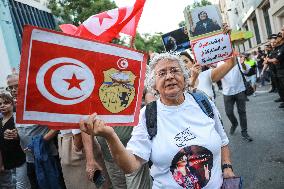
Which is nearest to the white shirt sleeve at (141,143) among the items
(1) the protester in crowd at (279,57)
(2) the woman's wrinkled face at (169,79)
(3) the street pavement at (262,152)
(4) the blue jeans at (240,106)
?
(2) the woman's wrinkled face at (169,79)

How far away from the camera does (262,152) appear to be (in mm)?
6051

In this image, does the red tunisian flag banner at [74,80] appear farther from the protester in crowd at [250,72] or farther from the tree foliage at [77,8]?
the tree foliage at [77,8]

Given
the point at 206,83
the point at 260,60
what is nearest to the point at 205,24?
the point at 206,83

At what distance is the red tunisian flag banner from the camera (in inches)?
72.8

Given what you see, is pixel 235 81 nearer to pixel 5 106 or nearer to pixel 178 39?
pixel 178 39

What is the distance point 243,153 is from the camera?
20.4 feet

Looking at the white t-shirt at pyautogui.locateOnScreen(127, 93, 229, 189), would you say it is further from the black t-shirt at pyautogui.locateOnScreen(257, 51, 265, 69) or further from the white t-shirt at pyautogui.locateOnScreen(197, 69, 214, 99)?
the black t-shirt at pyautogui.locateOnScreen(257, 51, 265, 69)

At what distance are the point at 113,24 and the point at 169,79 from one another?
1721 mm

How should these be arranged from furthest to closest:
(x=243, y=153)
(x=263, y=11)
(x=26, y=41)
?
(x=263, y=11)
(x=243, y=153)
(x=26, y=41)

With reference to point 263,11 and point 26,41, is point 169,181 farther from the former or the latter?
point 263,11

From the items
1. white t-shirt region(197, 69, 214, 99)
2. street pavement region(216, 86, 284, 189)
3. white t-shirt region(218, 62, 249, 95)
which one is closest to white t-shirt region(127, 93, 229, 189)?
white t-shirt region(197, 69, 214, 99)

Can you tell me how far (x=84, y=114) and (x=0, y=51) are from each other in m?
13.3

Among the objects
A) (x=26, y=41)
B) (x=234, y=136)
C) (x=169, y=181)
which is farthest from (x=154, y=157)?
(x=234, y=136)

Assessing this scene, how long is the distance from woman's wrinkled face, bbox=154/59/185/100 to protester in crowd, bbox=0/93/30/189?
261 centimetres
